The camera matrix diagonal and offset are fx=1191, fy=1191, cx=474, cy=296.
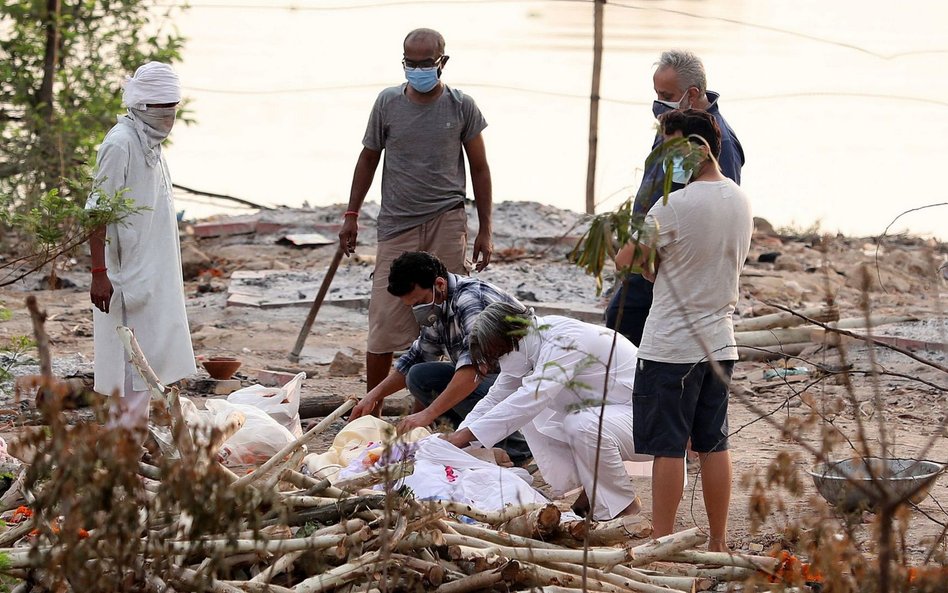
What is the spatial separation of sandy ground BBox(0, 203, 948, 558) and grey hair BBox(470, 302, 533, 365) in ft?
Result: 2.13

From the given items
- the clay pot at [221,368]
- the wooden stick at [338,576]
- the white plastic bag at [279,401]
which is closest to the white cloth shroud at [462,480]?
the white plastic bag at [279,401]

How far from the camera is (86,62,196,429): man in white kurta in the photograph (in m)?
4.82

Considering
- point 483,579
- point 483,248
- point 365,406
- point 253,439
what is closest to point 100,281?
point 253,439

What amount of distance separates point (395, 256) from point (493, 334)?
174 centimetres

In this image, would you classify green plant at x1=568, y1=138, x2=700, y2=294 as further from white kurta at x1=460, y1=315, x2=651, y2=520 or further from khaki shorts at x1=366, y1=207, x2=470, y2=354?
khaki shorts at x1=366, y1=207, x2=470, y2=354

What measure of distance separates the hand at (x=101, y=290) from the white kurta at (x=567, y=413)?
1527 mm

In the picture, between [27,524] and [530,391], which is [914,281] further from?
[27,524]

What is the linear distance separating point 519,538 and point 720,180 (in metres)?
1.28

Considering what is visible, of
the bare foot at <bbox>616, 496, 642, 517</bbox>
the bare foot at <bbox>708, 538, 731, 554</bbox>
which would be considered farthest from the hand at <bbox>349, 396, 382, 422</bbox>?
the bare foot at <bbox>708, 538, 731, 554</bbox>

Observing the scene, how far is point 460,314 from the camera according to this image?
5.06 meters

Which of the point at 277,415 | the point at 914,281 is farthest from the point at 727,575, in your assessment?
the point at 914,281

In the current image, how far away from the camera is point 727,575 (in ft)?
11.2

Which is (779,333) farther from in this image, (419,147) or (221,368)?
(221,368)

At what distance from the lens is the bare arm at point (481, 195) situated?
620cm
